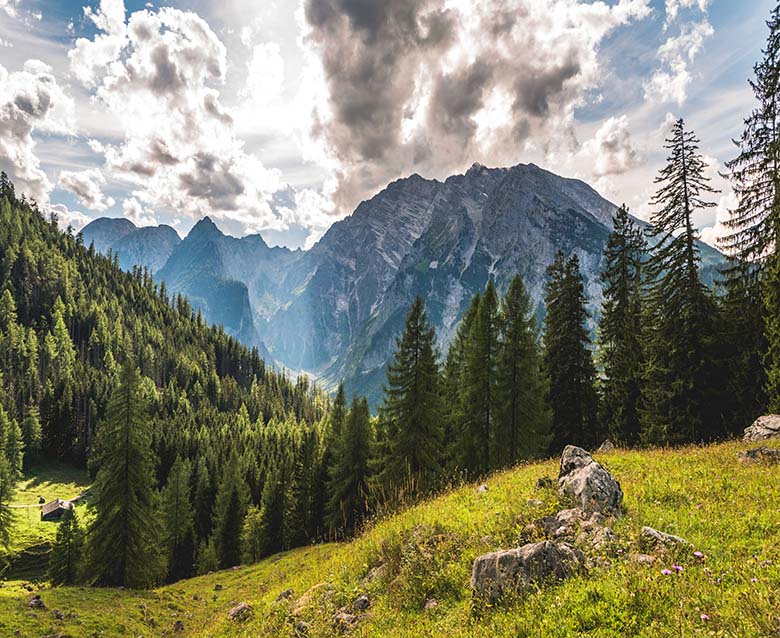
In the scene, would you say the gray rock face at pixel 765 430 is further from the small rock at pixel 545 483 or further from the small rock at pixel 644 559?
the small rock at pixel 644 559

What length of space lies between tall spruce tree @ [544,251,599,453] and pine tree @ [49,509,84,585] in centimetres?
5153

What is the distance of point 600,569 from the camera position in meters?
6.52

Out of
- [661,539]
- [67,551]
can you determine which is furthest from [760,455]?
[67,551]

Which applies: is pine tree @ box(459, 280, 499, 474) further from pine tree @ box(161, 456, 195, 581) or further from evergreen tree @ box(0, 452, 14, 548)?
evergreen tree @ box(0, 452, 14, 548)

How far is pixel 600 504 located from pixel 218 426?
13813cm

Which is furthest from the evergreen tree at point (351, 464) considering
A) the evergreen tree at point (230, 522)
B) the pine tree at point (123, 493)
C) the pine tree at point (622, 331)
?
the evergreen tree at point (230, 522)

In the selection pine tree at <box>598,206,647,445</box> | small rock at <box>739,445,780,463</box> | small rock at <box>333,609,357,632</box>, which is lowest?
small rock at <box>333,609,357,632</box>

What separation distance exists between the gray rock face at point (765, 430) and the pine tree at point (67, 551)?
2317 inches

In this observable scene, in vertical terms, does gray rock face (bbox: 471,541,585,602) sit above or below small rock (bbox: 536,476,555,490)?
below

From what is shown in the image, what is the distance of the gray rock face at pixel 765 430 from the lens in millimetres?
15289

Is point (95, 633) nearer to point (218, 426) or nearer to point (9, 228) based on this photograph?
point (218, 426)

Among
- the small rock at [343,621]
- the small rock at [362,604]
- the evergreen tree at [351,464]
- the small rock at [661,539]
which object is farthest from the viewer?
the evergreen tree at [351,464]

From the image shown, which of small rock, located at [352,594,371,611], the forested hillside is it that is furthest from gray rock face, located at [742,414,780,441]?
the forested hillside

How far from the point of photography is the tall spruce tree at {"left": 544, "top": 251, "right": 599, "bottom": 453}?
1310 inches
